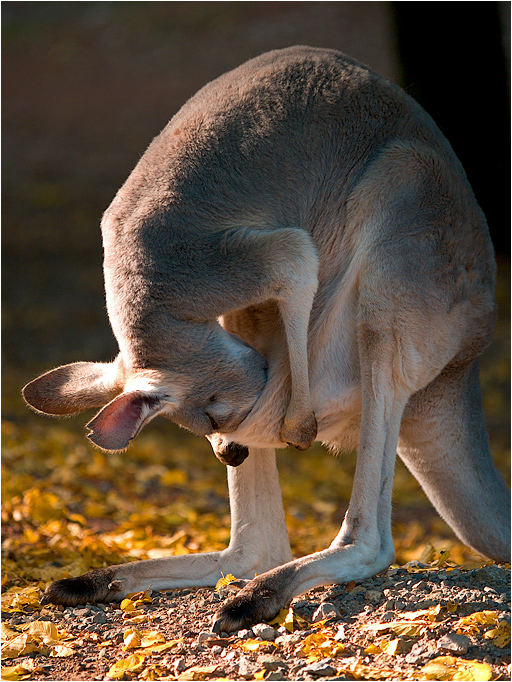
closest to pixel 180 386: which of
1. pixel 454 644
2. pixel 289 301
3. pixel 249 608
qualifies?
pixel 289 301

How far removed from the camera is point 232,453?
10.8 ft

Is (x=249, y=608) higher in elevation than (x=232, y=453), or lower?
lower

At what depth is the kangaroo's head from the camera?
9.82 ft

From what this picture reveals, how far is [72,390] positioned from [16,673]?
3.19ft

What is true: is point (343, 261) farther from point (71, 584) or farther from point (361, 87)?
point (71, 584)

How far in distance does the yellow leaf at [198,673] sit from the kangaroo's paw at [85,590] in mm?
771

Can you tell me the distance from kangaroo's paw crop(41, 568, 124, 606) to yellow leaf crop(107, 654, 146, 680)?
0.58 metres

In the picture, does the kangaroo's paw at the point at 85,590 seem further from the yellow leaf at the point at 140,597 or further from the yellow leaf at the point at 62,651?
the yellow leaf at the point at 62,651

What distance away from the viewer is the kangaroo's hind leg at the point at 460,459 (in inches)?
143

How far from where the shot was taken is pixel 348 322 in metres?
3.33

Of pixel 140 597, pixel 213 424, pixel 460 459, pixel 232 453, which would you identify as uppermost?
pixel 213 424

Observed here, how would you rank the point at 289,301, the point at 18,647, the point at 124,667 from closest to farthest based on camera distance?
1. the point at 124,667
2. the point at 18,647
3. the point at 289,301

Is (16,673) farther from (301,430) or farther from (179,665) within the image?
(301,430)

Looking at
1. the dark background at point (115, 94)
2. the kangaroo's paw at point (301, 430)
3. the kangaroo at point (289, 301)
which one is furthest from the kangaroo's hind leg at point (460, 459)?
the dark background at point (115, 94)
